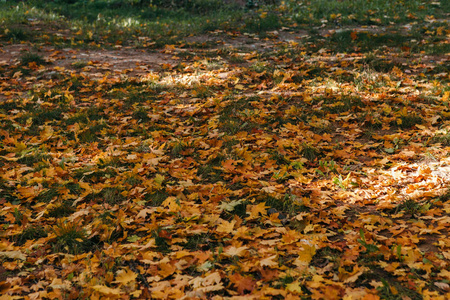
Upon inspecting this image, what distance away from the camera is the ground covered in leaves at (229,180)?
6.68 ft

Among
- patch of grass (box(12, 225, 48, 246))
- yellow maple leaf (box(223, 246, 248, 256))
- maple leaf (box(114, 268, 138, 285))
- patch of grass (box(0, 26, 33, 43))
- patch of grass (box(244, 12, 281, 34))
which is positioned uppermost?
patch of grass (box(244, 12, 281, 34))

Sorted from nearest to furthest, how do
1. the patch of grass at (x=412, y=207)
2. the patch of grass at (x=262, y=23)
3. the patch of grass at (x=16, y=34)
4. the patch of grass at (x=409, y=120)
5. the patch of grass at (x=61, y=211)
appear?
the patch of grass at (x=412, y=207) < the patch of grass at (x=61, y=211) < the patch of grass at (x=409, y=120) < the patch of grass at (x=16, y=34) < the patch of grass at (x=262, y=23)

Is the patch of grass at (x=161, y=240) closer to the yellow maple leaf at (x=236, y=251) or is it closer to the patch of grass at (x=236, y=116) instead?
the yellow maple leaf at (x=236, y=251)

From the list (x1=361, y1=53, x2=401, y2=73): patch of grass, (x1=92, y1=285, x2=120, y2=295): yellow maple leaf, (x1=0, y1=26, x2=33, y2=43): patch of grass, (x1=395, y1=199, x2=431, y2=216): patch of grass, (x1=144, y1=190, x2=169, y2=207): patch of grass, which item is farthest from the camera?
(x1=0, y1=26, x2=33, y2=43): patch of grass

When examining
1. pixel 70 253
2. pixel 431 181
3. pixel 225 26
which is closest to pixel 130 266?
pixel 70 253

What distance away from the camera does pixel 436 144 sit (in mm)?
3430

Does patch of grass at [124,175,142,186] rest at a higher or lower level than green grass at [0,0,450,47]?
lower

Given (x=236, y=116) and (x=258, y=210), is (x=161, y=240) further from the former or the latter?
(x=236, y=116)

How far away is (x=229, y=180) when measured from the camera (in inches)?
124

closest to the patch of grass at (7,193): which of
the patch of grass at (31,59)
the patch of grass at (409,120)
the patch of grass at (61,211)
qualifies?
the patch of grass at (61,211)

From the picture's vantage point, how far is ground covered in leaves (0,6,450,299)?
204 centimetres

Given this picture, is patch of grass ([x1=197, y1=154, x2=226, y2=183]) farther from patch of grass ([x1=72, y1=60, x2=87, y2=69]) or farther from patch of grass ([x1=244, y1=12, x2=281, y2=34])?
patch of grass ([x1=244, y1=12, x2=281, y2=34])

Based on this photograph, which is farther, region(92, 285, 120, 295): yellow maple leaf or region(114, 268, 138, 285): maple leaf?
region(114, 268, 138, 285): maple leaf

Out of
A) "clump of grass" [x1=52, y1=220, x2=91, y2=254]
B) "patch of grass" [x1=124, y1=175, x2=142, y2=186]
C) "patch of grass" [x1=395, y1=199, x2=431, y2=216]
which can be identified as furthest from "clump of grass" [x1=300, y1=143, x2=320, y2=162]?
"clump of grass" [x1=52, y1=220, x2=91, y2=254]
